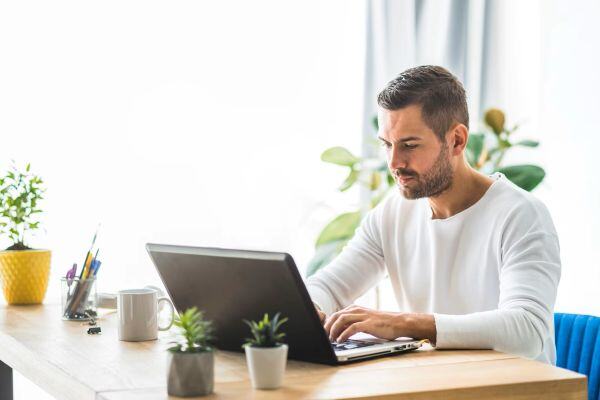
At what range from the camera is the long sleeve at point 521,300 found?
1553 mm

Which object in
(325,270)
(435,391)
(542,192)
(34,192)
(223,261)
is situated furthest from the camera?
(542,192)

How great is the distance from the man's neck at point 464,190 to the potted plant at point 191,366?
93cm

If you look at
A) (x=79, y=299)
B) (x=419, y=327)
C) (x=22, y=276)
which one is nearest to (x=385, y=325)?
(x=419, y=327)

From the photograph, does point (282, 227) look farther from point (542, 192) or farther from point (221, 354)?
point (221, 354)

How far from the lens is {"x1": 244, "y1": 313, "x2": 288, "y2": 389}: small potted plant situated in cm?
121

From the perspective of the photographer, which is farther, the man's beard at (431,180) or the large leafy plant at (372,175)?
the large leafy plant at (372,175)

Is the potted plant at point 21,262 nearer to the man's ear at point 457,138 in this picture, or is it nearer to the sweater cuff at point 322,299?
the sweater cuff at point 322,299

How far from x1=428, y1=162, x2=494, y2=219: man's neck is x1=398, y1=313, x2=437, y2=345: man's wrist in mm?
492

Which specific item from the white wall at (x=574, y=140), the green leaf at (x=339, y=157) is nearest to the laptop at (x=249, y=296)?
the green leaf at (x=339, y=157)

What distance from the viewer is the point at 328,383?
4.16 feet

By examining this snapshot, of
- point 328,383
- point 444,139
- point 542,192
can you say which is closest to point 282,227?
point 542,192

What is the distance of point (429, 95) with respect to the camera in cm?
190

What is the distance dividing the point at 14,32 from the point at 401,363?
1973mm

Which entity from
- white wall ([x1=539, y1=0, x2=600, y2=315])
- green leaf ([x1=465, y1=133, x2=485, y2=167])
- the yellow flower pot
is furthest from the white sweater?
white wall ([x1=539, y1=0, x2=600, y2=315])
